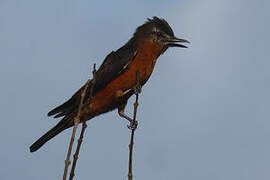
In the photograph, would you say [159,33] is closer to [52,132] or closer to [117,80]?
[117,80]

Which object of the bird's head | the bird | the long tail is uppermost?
the bird's head

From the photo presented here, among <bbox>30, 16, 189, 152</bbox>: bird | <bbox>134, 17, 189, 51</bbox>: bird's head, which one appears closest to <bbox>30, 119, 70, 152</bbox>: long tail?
<bbox>30, 16, 189, 152</bbox>: bird

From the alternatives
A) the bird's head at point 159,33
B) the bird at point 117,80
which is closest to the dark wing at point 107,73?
the bird at point 117,80

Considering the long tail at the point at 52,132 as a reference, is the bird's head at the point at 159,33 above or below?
above

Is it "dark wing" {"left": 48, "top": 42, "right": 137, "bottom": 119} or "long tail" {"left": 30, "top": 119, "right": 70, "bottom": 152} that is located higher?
"dark wing" {"left": 48, "top": 42, "right": 137, "bottom": 119}

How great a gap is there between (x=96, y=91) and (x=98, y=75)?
361 mm

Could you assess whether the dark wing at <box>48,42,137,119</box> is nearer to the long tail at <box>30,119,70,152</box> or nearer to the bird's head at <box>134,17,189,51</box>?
the long tail at <box>30,119,70,152</box>

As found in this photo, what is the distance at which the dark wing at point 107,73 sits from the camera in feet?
25.5

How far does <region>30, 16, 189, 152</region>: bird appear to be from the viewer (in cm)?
779

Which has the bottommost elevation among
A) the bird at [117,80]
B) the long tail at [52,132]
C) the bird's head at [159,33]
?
the long tail at [52,132]

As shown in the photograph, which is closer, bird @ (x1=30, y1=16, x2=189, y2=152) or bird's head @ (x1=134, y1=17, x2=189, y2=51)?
bird @ (x1=30, y1=16, x2=189, y2=152)

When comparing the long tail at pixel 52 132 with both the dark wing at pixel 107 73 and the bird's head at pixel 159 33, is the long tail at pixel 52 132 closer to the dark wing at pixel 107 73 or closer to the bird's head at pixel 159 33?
the dark wing at pixel 107 73

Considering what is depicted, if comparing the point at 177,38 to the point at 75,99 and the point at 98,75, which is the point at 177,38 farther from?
the point at 75,99

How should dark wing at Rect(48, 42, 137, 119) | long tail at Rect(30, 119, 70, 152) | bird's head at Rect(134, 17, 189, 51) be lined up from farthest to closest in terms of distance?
bird's head at Rect(134, 17, 189, 51) → dark wing at Rect(48, 42, 137, 119) → long tail at Rect(30, 119, 70, 152)
